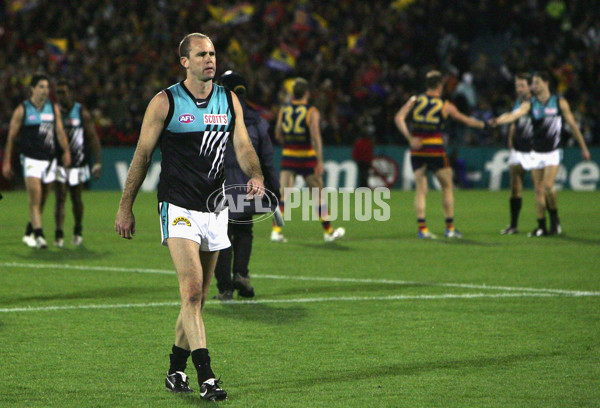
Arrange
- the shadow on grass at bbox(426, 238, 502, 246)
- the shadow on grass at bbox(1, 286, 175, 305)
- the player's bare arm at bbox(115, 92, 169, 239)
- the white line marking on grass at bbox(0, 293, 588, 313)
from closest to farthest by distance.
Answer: the player's bare arm at bbox(115, 92, 169, 239) < the white line marking on grass at bbox(0, 293, 588, 313) < the shadow on grass at bbox(1, 286, 175, 305) < the shadow on grass at bbox(426, 238, 502, 246)

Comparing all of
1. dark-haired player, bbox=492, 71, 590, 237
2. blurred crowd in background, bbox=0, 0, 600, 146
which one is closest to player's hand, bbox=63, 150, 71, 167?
dark-haired player, bbox=492, 71, 590, 237

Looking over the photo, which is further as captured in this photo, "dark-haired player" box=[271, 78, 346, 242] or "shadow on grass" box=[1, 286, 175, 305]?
"dark-haired player" box=[271, 78, 346, 242]

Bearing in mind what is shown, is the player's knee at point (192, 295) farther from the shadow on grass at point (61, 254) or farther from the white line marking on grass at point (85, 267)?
the shadow on grass at point (61, 254)

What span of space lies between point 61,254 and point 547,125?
7742 mm

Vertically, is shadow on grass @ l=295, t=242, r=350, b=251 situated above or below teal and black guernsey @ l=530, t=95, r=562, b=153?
below

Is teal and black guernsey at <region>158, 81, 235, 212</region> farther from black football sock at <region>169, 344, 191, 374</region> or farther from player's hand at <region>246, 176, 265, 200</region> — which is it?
black football sock at <region>169, 344, 191, 374</region>

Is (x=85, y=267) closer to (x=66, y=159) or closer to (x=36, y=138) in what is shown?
(x=66, y=159)

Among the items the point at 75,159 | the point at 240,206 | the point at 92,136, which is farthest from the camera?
the point at 75,159

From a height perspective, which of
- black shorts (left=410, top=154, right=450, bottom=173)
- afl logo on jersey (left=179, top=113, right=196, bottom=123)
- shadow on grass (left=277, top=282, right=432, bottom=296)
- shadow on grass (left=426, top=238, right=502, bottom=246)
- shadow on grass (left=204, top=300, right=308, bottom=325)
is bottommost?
shadow on grass (left=204, top=300, right=308, bottom=325)

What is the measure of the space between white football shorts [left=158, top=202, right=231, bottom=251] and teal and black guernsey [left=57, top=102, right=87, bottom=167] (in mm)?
8428

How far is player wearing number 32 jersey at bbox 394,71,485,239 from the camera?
15.1m

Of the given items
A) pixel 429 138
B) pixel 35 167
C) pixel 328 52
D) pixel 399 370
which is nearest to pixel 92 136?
pixel 35 167

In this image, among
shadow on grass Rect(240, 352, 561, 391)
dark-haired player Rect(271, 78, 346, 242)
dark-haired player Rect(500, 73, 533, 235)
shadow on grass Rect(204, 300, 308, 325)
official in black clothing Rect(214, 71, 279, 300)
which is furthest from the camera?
dark-haired player Rect(500, 73, 533, 235)

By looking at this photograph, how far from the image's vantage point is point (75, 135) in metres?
14.1
